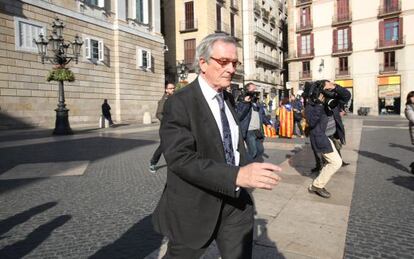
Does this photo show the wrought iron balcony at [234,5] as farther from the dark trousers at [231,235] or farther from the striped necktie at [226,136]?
the dark trousers at [231,235]

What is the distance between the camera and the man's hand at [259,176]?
1511 mm

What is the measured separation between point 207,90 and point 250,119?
4884mm

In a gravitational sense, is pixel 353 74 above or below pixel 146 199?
above

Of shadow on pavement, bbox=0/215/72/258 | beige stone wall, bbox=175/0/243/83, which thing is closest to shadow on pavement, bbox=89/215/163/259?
shadow on pavement, bbox=0/215/72/258

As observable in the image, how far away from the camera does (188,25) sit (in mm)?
33844

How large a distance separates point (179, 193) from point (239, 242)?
466 mm

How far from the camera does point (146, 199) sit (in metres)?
4.91

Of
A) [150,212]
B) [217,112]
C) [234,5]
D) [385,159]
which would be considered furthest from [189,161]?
[234,5]

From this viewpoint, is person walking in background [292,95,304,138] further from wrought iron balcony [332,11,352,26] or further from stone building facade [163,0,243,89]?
wrought iron balcony [332,11,352,26]

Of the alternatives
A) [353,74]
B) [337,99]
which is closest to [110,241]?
[337,99]

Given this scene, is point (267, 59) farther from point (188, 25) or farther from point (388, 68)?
point (188, 25)

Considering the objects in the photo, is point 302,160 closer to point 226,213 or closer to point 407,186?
point 407,186

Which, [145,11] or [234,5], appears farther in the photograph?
[234,5]

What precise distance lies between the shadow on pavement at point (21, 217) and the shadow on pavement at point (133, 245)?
127cm
